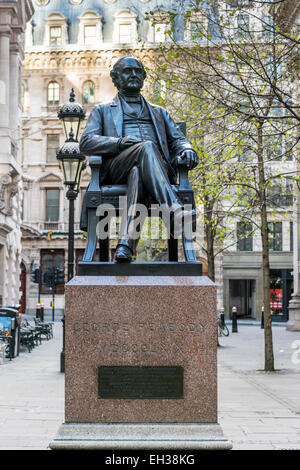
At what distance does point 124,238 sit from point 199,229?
38204mm

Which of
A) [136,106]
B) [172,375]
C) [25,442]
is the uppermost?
[136,106]

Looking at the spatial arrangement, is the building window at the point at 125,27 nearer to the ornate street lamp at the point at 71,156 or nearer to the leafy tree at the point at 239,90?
the leafy tree at the point at 239,90

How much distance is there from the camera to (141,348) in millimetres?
5711

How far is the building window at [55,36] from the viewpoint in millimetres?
49250

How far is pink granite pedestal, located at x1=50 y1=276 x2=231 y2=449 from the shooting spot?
564 cm

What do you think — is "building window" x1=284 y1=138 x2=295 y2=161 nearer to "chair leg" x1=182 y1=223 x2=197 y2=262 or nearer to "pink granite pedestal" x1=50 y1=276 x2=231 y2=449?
"chair leg" x1=182 y1=223 x2=197 y2=262

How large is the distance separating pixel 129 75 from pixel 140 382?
3295 mm

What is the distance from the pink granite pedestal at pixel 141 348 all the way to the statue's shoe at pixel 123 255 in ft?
1.27

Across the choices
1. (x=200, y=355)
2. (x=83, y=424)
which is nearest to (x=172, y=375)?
(x=200, y=355)

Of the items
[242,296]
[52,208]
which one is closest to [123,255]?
[242,296]

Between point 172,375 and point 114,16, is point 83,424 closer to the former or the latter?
point 172,375

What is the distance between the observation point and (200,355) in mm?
5711

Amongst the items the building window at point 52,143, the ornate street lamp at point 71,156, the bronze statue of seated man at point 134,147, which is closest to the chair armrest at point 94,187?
the bronze statue of seated man at point 134,147

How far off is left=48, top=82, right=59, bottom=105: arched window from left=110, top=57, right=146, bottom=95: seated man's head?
4346cm
